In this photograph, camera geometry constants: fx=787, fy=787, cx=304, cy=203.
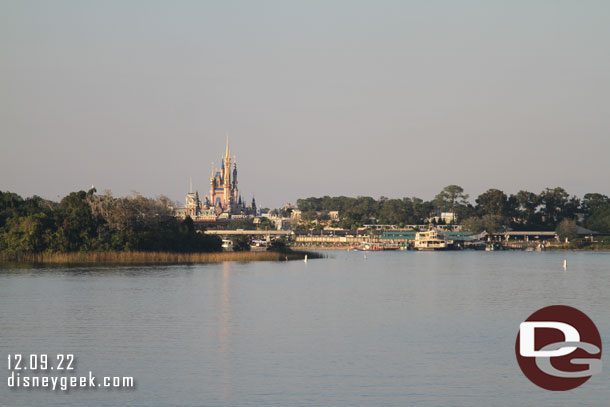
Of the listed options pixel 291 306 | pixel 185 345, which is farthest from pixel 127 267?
pixel 185 345

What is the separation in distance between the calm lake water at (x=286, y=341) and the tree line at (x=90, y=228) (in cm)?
2504

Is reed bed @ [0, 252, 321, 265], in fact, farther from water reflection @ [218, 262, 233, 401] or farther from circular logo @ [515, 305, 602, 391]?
circular logo @ [515, 305, 602, 391]

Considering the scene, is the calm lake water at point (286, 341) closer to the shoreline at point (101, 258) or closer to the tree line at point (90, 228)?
the shoreline at point (101, 258)

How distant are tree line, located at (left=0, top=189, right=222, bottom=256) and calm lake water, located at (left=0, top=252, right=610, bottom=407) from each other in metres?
25.0

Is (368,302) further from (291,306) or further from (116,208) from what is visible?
(116,208)

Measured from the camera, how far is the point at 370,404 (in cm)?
2253

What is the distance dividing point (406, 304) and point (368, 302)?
8.39 ft

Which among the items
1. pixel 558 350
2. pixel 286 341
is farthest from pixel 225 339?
pixel 558 350

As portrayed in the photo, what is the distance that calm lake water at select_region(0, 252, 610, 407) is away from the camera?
23.7m

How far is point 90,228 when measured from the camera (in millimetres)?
89562

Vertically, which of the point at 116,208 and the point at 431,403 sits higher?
the point at 116,208

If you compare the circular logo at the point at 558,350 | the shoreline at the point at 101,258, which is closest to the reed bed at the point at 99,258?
the shoreline at the point at 101,258

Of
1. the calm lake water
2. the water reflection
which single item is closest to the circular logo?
the calm lake water

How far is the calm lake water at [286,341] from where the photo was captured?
23.7 meters
